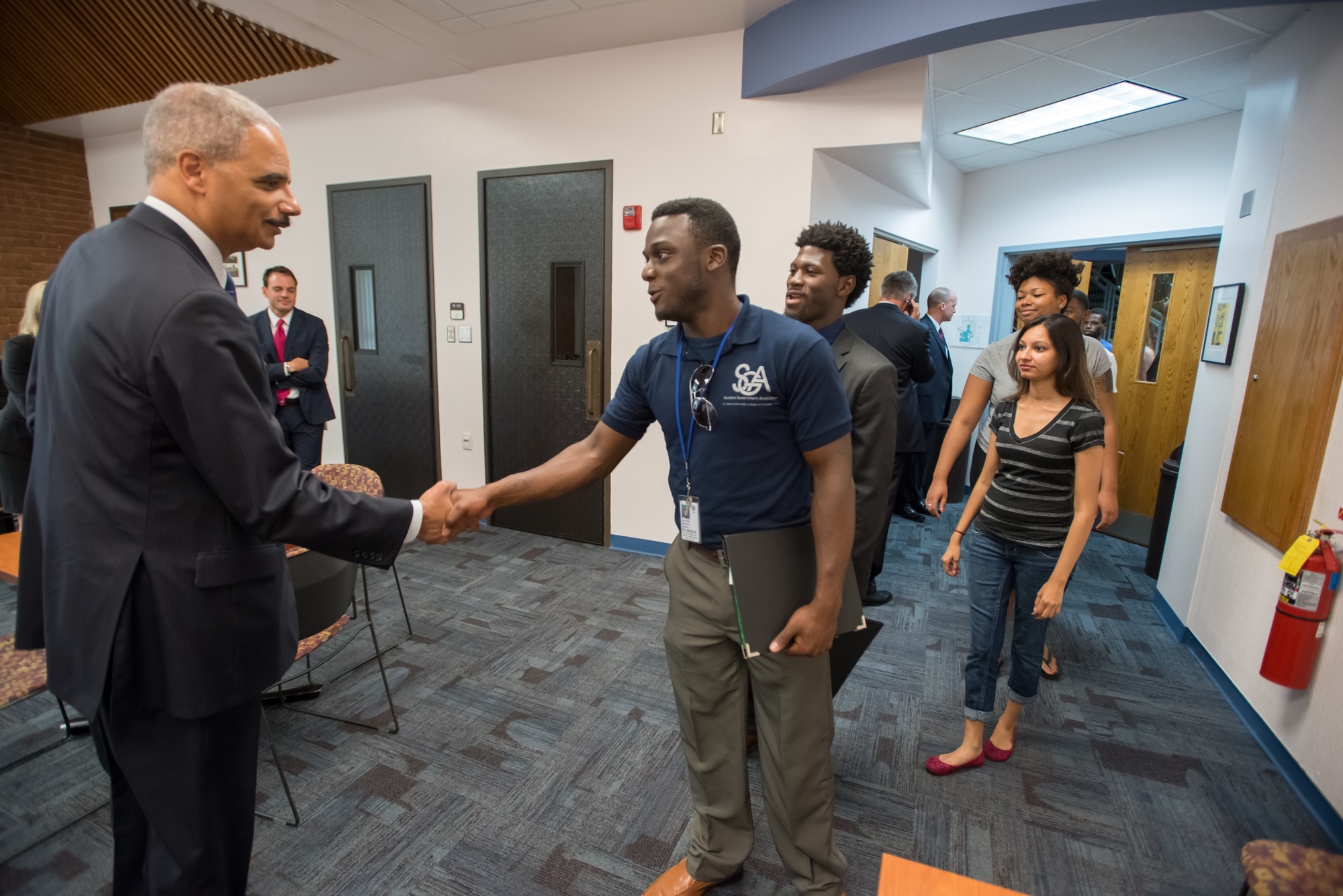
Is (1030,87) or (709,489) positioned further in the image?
(1030,87)

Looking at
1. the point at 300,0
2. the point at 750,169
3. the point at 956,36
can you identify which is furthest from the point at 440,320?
the point at 956,36

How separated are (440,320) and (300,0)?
1.91m

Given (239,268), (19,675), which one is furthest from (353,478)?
(239,268)

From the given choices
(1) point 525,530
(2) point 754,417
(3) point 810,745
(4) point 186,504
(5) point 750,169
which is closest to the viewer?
(4) point 186,504

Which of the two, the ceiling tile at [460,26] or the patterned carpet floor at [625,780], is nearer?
the patterned carpet floor at [625,780]

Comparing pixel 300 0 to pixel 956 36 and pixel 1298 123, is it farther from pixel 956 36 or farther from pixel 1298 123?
pixel 1298 123

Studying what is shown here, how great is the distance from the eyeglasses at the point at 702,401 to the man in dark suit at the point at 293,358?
327 centimetres

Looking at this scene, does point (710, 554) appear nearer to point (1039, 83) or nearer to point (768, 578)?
point (768, 578)

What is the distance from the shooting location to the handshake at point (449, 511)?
5.13 ft

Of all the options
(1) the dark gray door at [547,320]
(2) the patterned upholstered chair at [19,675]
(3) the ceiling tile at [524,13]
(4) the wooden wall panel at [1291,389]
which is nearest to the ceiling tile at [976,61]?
(4) the wooden wall panel at [1291,389]

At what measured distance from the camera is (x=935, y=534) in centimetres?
473

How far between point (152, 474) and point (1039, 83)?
4.92 m

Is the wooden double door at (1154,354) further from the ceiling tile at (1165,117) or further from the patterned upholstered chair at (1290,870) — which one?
the patterned upholstered chair at (1290,870)

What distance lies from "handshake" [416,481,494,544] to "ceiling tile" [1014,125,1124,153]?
533cm
